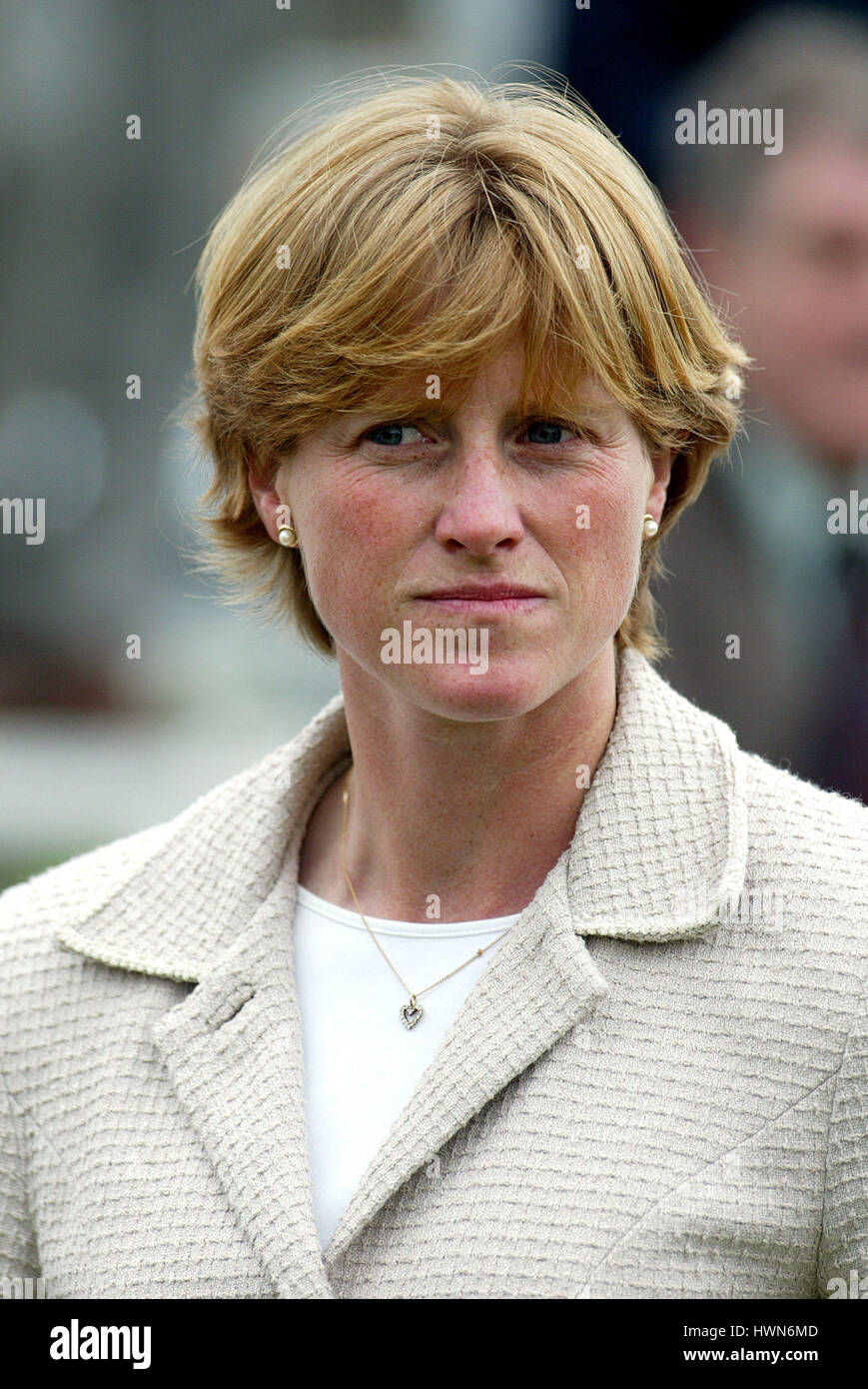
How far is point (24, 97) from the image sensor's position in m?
6.41

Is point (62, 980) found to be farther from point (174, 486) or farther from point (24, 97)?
point (24, 97)

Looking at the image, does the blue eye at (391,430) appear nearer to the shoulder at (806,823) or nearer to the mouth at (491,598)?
the mouth at (491,598)

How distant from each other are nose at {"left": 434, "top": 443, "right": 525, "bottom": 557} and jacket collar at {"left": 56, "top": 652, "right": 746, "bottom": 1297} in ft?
1.16

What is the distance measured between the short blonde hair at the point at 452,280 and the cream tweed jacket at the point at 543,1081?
17.3 inches

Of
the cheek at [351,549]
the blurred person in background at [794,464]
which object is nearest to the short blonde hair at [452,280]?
the cheek at [351,549]

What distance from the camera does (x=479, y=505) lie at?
74.9 inches

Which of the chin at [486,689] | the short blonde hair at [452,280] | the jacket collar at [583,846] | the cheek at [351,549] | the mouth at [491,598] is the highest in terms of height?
the short blonde hair at [452,280]

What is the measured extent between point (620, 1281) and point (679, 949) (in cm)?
37

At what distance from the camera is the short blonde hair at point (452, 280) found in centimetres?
→ 193

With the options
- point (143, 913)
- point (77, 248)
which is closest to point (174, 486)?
point (77, 248)

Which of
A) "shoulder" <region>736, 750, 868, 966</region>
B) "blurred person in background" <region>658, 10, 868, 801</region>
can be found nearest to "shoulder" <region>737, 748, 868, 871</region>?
"shoulder" <region>736, 750, 868, 966</region>

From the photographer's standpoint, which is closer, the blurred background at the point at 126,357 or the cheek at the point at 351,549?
the cheek at the point at 351,549

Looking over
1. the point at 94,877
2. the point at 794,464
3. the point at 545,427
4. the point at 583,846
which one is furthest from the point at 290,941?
the point at 794,464

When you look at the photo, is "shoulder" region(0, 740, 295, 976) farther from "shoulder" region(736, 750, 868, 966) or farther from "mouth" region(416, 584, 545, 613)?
"shoulder" region(736, 750, 868, 966)
